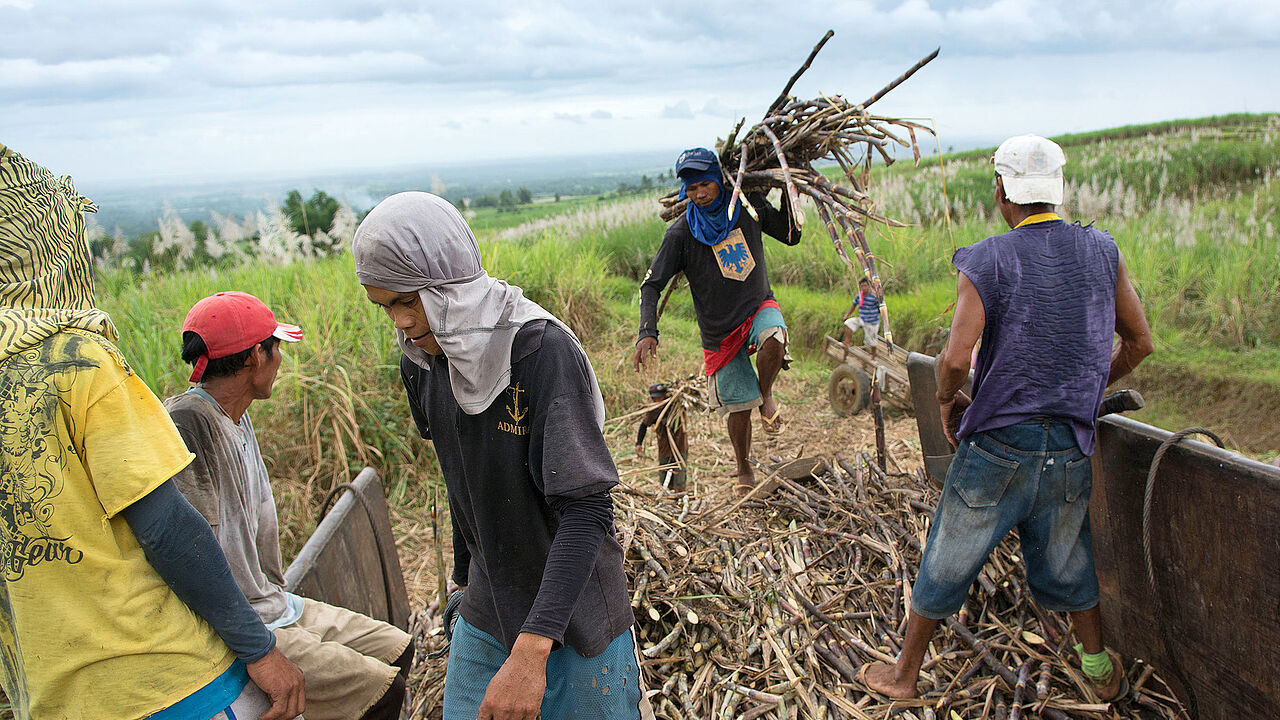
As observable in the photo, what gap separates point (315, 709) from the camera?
213 cm

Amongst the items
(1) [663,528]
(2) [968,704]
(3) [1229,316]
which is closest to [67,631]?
(1) [663,528]

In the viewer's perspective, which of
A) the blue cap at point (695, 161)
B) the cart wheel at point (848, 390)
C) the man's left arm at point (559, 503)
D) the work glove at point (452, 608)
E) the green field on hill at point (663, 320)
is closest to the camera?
the man's left arm at point (559, 503)

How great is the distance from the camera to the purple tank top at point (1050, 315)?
2326 mm

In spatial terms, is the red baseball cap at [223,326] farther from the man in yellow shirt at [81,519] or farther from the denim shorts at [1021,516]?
the denim shorts at [1021,516]

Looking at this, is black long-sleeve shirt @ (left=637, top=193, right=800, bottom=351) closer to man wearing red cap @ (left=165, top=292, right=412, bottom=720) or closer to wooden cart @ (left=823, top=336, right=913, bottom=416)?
wooden cart @ (left=823, top=336, right=913, bottom=416)

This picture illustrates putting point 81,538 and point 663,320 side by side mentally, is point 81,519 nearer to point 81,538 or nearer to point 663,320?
point 81,538

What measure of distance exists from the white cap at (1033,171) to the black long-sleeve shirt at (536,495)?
163cm

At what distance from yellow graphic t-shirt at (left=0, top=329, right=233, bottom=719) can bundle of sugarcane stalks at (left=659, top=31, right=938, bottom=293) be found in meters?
2.64

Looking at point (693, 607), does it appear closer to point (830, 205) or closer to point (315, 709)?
point (315, 709)

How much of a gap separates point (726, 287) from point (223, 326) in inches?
109

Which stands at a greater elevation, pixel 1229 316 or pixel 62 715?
pixel 62 715

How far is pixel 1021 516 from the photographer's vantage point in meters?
2.49

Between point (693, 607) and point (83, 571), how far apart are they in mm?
2148

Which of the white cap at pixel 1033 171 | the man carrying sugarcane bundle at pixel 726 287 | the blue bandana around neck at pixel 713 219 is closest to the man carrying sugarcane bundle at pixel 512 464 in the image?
the white cap at pixel 1033 171
